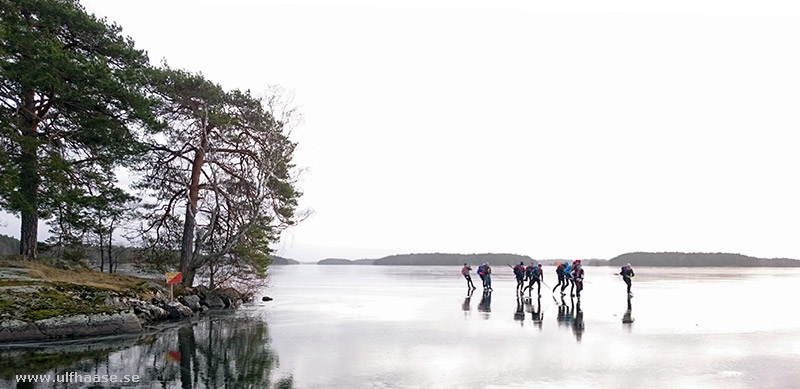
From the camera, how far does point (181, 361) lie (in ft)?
36.9

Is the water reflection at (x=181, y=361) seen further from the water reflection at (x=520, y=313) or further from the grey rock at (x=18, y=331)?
the water reflection at (x=520, y=313)

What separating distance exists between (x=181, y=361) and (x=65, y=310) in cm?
640

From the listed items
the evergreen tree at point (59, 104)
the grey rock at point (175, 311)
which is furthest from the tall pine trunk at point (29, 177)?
the grey rock at point (175, 311)

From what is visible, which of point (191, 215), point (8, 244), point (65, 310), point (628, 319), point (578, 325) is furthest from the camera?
point (8, 244)

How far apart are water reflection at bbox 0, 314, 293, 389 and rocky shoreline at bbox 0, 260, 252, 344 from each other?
5.46 feet

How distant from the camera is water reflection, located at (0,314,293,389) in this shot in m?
9.40

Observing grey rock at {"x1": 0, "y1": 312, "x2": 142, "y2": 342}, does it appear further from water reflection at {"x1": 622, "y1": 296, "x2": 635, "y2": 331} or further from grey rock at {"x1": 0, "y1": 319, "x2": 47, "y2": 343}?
water reflection at {"x1": 622, "y1": 296, "x2": 635, "y2": 331}

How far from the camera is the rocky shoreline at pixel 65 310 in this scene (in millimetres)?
14328

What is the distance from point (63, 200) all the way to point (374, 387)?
52.0 feet

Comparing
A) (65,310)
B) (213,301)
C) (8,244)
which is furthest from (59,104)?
(8,244)

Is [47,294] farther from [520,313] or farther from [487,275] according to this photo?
→ [487,275]

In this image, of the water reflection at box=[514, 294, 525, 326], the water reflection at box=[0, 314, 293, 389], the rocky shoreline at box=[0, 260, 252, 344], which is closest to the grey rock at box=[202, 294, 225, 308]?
the rocky shoreline at box=[0, 260, 252, 344]

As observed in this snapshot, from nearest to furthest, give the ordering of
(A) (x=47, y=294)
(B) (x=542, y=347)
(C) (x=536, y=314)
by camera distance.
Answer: (B) (x=542, y=347) < (A) (x=47, y=294) < (C) (x=536, y=314)

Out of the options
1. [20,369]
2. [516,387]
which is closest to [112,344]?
[20,369]
